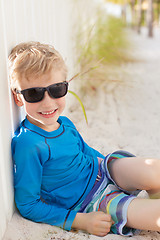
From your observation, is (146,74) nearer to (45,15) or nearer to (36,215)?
(45,15)

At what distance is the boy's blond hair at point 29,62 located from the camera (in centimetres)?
148

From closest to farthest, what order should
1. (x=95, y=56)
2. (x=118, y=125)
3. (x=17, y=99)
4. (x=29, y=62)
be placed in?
(x=29, y=62), (x=17, y=99), (x=118, y=125), (x=95, y=56)

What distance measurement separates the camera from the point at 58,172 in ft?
5.39

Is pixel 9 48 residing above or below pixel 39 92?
above

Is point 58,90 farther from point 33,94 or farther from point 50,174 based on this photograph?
point 50,174

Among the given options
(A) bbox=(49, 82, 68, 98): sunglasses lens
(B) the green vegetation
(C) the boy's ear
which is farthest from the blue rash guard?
(B) the green vegetation

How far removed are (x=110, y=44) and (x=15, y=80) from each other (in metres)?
3.85

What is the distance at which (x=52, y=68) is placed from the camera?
154 cm

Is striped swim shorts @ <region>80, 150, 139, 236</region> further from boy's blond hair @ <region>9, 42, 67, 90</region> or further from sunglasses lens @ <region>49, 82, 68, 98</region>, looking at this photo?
boy's blond hair @ <region>9, 42, 67, 90</region>

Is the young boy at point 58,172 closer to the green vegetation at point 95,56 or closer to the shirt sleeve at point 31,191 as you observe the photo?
the shirt sleeve at point 31,191

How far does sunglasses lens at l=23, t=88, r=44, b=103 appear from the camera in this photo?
149 centimetres

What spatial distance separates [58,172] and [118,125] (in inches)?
64.2

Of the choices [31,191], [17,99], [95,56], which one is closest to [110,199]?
[31,191]

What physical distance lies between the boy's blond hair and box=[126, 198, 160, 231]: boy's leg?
2.71 feet
